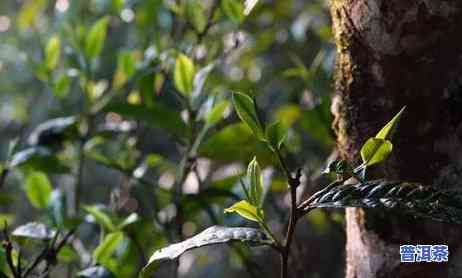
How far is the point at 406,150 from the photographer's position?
76 cm

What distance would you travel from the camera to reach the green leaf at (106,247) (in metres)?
0.96

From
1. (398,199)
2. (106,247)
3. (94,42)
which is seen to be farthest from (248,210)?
(94,42)

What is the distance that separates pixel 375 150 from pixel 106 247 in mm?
397

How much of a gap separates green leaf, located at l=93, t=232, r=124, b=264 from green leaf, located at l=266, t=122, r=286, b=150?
1.07ft

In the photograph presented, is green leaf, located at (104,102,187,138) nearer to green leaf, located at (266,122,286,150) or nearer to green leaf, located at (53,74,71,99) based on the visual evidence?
green leaf, located at (53,74,71,99)

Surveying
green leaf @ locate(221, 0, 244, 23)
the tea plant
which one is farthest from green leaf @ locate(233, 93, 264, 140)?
green leaf @ locate(221, 0, 244, 23)

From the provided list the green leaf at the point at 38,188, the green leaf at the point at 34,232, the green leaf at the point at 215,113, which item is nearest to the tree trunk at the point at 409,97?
the green leaf at the point at 215,113

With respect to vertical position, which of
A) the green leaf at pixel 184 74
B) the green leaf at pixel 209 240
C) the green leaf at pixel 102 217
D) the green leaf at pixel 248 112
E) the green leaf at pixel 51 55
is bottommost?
the green leaf at pixel 102 217

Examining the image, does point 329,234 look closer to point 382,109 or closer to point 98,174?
point 98,174

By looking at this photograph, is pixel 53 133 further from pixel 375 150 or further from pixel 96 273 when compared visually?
pixel 375 150

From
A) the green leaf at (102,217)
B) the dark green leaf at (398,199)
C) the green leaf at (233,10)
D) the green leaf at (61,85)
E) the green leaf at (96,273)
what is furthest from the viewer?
the green leaf at (61,85)

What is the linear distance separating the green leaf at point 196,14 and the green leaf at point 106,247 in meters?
0.37

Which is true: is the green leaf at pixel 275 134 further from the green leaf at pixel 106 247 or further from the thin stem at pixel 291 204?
the green leaf at pixel 106 247

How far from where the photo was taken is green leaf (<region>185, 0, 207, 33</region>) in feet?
3.96
